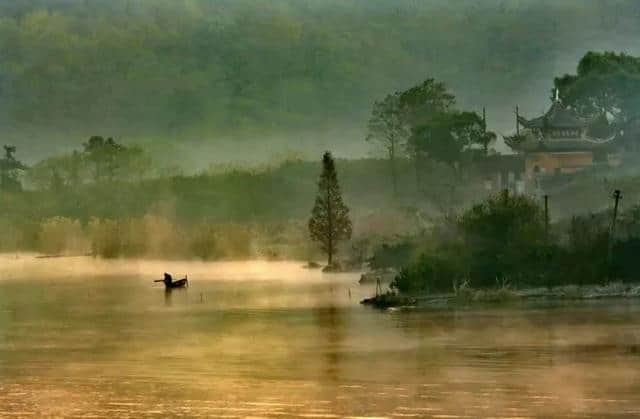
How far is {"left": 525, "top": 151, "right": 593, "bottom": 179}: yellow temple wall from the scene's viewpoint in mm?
89250

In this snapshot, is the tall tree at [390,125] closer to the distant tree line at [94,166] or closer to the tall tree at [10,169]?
the distant tree line at [94,166]

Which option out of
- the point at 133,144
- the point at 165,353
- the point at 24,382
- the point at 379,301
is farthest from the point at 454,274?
the point at 133,144

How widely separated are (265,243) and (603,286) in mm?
43906

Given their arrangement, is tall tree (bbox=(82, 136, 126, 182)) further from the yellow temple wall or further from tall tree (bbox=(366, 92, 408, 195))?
the yellow temple wall

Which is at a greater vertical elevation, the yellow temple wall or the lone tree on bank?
the yellow temple wall

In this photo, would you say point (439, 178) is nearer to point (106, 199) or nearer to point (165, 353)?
point (106, 199)

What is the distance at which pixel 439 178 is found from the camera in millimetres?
100438

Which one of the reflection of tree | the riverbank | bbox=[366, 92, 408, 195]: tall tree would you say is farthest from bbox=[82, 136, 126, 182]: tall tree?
the riverbank

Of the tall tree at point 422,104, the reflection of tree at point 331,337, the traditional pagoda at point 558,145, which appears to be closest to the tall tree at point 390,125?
the tall tree at point 422,104

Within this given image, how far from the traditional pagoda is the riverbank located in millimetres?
38975

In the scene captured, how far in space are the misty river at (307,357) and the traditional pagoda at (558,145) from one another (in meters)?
33.4

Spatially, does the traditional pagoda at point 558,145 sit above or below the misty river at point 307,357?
above

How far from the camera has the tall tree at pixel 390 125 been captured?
103m

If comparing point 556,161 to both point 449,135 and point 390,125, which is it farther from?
point 390,125
